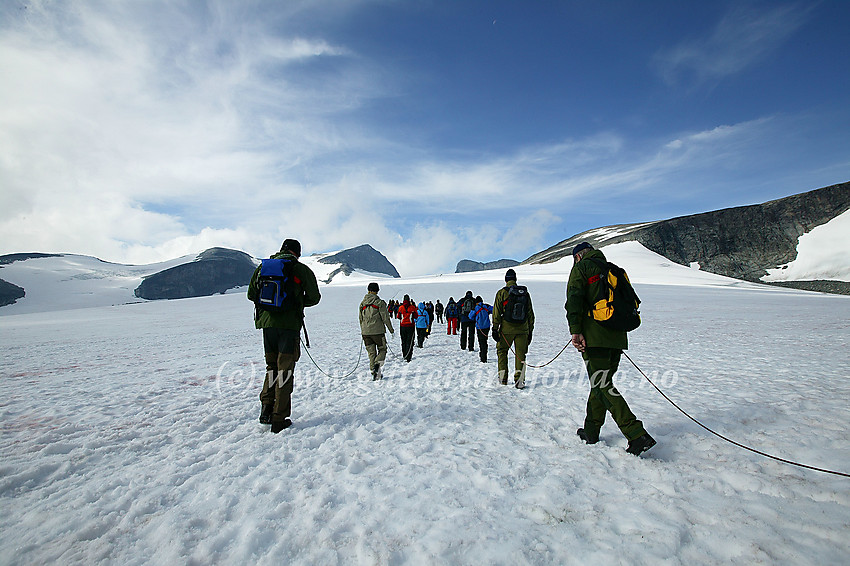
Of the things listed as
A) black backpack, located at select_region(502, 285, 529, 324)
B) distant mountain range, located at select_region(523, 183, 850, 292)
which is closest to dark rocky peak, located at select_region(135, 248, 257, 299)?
black backpack, located at select_region(502, 285, 529, 324)

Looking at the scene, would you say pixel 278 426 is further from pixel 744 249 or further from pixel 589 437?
pixel 744 249

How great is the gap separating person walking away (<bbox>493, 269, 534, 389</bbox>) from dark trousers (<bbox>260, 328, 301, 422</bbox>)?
3.91m

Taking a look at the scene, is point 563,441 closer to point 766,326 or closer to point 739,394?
point 739,394

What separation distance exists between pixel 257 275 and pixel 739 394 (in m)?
8.44

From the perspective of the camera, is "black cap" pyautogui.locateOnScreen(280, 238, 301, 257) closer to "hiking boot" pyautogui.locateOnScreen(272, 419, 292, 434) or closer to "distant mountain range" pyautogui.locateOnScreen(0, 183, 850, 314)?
"hiking boot" pyautogui.locateOnScreen(272, 419, 292, 434)

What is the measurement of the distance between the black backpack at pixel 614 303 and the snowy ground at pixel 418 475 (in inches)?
59.8

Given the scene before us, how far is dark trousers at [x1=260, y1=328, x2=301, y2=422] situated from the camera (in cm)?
509

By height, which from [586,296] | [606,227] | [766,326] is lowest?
[766,326]

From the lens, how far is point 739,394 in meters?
6.60

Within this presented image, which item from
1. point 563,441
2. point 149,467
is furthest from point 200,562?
point 563,441

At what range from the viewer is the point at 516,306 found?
736cm

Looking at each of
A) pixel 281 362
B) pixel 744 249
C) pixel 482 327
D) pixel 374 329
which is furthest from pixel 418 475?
pixel 744 249

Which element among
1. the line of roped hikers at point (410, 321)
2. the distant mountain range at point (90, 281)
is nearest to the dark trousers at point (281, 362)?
the line of roped hikers at point (410, 321)

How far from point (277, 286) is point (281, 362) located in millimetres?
1070
